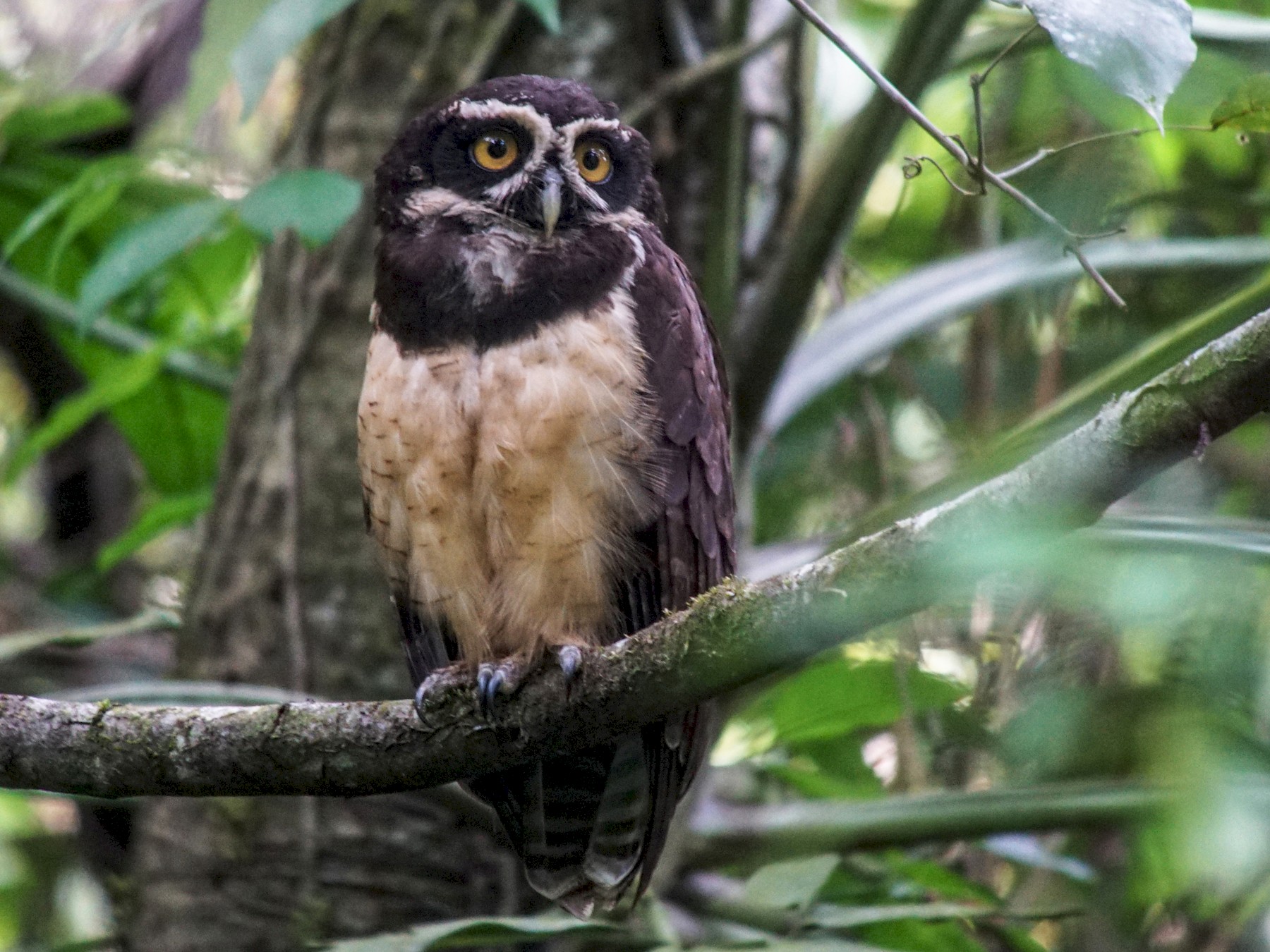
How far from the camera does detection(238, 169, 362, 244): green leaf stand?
2955mm

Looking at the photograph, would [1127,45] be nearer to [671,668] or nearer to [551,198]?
[671,668]

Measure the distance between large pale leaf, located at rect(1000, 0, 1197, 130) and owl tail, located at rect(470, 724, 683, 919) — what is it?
82.4 inches

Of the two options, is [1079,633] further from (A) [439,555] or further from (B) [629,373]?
(A) [439,555]

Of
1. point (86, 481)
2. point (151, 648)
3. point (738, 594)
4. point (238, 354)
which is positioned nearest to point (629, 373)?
point (738, 594)

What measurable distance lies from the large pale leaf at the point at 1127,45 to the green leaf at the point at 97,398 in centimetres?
289

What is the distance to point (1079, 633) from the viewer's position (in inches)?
132

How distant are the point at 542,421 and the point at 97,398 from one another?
1808mm

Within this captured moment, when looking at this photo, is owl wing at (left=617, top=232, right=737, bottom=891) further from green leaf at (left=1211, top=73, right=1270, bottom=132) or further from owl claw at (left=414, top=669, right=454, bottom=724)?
green leaf at (left=1211, top=73, right=1270, bottom=132)

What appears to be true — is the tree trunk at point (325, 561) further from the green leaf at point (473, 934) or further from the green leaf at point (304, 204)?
the green leaf at point (304, 204)

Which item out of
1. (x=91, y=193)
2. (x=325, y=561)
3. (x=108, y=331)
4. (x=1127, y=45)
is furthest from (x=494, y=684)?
(x=108, y=331)

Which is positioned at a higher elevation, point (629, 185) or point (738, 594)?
point (629, 185)

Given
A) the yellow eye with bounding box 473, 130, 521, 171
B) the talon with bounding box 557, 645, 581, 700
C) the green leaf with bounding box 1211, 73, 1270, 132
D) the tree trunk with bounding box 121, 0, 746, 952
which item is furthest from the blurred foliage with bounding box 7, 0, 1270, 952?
the talon with bounding box 557, 645, 581, 700

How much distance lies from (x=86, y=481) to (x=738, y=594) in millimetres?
4867

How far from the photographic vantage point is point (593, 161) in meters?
3.38
